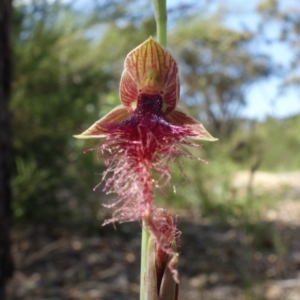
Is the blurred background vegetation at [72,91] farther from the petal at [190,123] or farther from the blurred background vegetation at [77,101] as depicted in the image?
the petal at [190,123]

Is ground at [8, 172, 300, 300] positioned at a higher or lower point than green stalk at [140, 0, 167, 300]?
lower

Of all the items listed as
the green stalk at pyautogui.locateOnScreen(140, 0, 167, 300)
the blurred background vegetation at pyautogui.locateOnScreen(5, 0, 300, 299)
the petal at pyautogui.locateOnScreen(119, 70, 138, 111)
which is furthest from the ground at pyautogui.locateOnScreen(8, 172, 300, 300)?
the green stalk at pyautogui.locateOnScreen(140, 0, 167, 300)

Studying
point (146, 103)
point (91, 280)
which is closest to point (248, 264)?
point (91, 280)

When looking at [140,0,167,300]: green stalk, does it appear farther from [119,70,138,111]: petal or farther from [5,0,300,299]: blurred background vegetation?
[5,0,300,299]: blurred background vegetation

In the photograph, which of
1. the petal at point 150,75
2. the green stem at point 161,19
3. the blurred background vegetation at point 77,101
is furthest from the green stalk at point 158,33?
the blurred background vegetation at point 77,101

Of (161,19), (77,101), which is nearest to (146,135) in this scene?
(161,19)

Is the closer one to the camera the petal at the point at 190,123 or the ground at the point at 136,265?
the petal at the point at 190,123

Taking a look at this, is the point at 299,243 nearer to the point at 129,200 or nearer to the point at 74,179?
the point at 74,179
